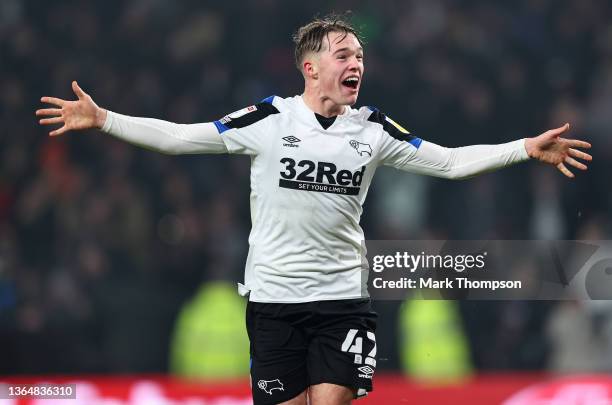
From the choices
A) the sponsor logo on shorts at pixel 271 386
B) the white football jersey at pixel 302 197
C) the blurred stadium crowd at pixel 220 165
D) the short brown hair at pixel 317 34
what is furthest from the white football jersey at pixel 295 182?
the blurred stadium crowd at pixel 220 165

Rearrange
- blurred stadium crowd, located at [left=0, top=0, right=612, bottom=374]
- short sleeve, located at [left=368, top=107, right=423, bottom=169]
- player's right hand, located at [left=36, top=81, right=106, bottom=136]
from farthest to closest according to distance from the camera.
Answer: blurred stadium crowd, located at [left=0, top=0, right=612, bottom=374] → short sleeve, located at [left=368, top=107, right=423, bottom=169] → player's right hand, located at [left=36, top=81, right=106, bottom=136]

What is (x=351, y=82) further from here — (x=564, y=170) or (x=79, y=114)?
(x=79, y=114)

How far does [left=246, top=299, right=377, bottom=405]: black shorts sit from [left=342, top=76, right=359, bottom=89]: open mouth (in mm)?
939

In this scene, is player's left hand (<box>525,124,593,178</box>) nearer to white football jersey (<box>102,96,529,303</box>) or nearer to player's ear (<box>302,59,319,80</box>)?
white football jersey (<box>102,96,529,303</box>)

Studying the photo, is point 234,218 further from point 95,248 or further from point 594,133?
point 594,133

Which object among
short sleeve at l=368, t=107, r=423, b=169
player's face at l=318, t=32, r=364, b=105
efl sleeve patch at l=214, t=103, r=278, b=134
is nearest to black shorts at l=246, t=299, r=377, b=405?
short sleeve at l=368, t=107, r=423, b=169

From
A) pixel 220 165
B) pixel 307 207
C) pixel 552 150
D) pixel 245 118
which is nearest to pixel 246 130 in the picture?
pixel 245 118

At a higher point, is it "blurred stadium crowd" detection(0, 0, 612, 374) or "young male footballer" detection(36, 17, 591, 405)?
"blurred stadium crowd" detection(0, 0, 612, 374)

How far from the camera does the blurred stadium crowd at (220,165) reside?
9938 millimetres

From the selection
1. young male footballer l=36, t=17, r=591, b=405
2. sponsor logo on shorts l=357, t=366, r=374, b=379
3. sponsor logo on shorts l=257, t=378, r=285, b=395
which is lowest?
sponsor logo on shorts l=257, t=378, r=285, b=395

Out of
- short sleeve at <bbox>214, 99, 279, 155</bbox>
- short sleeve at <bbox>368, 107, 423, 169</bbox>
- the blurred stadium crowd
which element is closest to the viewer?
short sleeve at <bbox>214, 99, 279, 155</bbox>

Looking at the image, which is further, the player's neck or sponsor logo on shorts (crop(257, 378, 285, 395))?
the player's neck

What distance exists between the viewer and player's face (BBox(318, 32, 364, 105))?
5242 mm

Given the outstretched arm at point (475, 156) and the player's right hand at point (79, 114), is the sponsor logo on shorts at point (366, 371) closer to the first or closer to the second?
the outstretched arm at point (475, 156)
